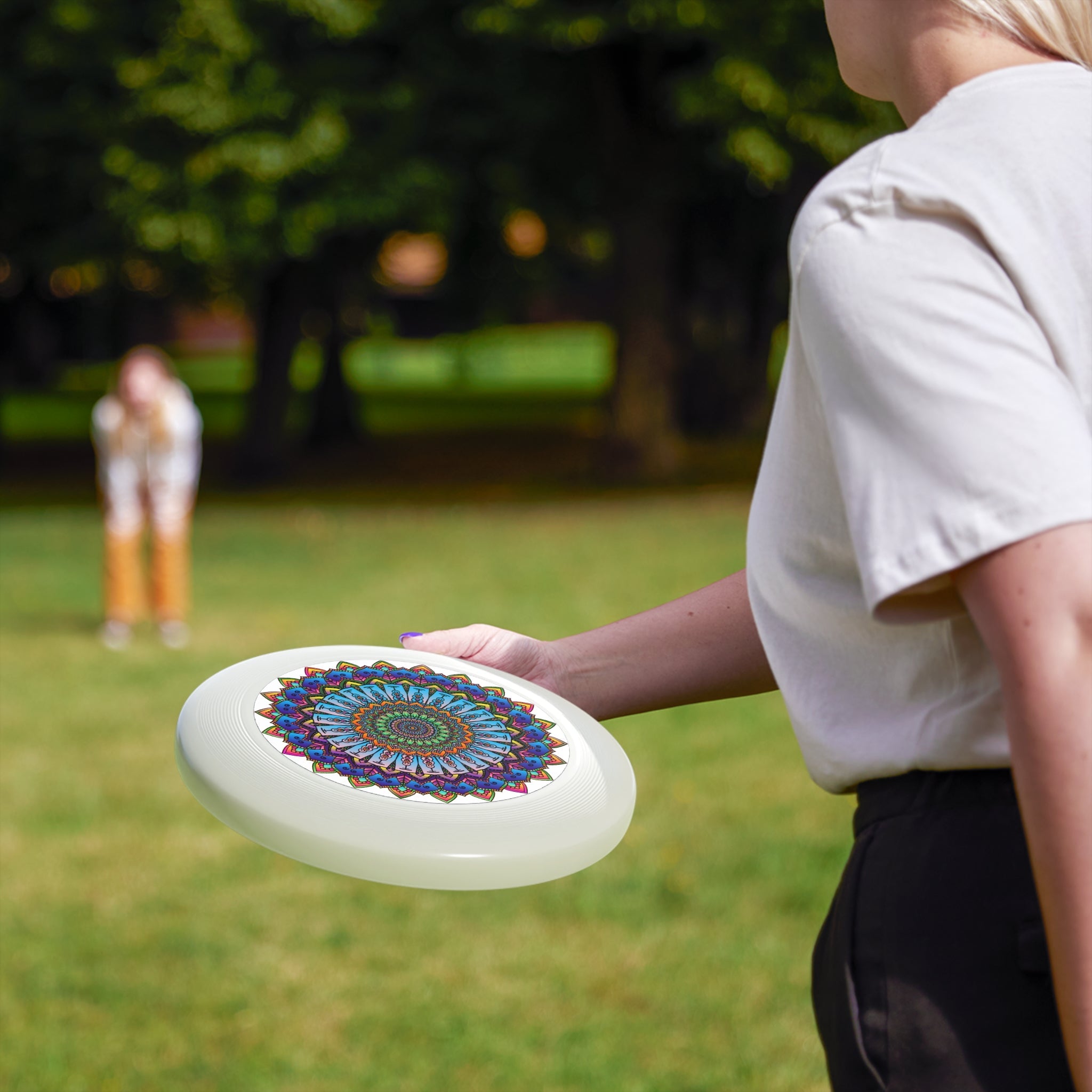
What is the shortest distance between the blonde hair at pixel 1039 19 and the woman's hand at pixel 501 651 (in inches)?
35.3

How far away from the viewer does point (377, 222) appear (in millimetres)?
17344

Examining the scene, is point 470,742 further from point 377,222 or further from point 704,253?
point 704,253

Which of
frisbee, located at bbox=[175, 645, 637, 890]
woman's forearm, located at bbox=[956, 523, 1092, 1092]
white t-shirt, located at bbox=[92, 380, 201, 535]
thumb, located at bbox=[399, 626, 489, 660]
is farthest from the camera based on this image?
white t-shirt, located at bbox=[92, 380, 201, 535]

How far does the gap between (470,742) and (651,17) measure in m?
14.3

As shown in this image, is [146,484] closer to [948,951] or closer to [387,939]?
[387,939]

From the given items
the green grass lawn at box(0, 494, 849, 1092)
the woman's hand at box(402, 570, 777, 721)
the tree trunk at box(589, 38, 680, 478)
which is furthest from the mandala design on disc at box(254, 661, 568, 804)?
the tree trunk at box(589, 38, 680, 478)

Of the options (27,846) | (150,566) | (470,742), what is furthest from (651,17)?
(470,742)

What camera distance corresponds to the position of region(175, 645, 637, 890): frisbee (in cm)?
132

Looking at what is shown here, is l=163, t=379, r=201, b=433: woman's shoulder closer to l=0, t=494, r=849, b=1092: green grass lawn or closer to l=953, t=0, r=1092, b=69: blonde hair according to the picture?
l=0, t=494, r=849, b=1092: green grass lawn

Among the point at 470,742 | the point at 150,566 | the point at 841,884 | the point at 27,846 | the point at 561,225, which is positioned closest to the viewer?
the point at 841,884

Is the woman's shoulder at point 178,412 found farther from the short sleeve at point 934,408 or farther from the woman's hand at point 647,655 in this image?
the short sleeve at point 934,408

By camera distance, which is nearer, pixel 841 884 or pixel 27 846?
pixel 841 884

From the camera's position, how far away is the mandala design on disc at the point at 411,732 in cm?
144

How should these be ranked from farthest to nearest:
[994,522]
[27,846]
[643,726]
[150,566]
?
[150,566] < [643,726] < [27,846] < [994,522]
